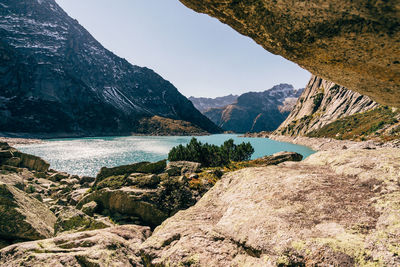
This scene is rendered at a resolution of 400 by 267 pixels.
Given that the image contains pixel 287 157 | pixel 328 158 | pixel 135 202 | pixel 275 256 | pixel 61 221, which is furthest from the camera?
pixel 287 157

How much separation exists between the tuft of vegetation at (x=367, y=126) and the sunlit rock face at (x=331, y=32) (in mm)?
102833

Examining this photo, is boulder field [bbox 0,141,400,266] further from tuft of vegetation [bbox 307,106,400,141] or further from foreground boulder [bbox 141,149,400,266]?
tuft of vegetation [bbox 307,106,400,141]

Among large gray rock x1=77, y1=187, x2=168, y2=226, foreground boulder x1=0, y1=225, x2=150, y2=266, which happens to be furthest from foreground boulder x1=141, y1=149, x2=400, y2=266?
large gray rock x1=77, y1=187, x2=168, y2=226

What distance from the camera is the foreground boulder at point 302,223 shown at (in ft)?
13.5

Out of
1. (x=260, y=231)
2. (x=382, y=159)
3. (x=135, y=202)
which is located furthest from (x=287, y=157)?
(x=260, y=231)

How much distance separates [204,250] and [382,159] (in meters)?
7.29

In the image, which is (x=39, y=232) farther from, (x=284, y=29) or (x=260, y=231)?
(x=284, y=29)

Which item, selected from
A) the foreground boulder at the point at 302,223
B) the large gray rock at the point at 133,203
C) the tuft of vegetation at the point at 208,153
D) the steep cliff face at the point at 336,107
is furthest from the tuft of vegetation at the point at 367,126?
the foreground boulder at the point at 302,223

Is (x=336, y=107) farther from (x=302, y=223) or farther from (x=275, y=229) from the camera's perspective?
(x=275, y=229)

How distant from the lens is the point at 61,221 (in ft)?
43.4

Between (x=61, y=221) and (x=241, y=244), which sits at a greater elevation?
(x=241, y=244)

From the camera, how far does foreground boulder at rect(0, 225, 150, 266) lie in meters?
6.49

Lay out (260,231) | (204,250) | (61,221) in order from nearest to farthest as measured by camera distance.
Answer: (260,231), (204,250), (61,221)

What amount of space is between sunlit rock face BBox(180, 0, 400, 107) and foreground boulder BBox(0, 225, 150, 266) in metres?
11.1
